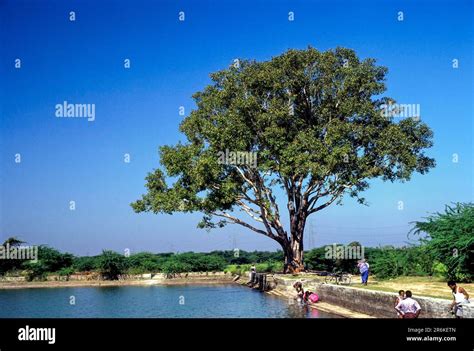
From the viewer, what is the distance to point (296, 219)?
31141mm

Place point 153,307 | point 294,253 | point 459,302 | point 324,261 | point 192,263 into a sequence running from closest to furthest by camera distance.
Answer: point 459,302, point 153,307, point 294,253, point 324,261, point 192,263

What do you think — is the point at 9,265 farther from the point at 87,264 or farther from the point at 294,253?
the point at 294,253

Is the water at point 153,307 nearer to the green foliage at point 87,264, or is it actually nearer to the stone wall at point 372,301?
the stone wall at point 372,301

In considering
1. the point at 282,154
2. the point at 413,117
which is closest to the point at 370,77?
the point at 413,117

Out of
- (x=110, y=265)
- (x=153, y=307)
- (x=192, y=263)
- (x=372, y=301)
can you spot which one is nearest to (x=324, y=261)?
(x=192, y=263)

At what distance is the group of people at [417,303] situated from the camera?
40.6ft

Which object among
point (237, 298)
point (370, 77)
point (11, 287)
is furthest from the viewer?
point (11, 287)

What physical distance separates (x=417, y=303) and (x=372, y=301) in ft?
14.3

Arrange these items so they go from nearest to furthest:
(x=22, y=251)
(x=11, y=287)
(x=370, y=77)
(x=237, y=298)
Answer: (x=237, y=298) → (x=370, y=77) → (x=11, y=287) → (x=22, y=251)

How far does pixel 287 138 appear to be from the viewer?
3044 cm
